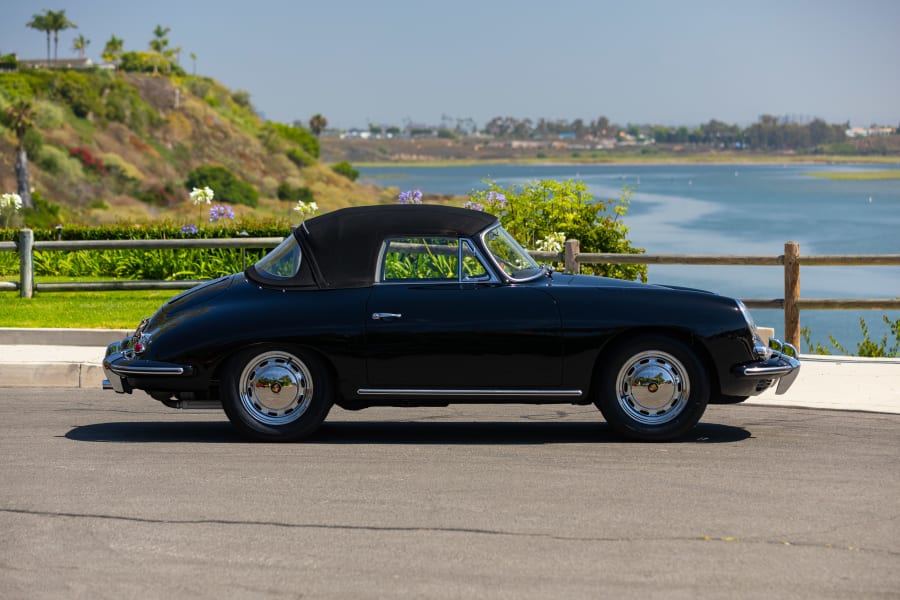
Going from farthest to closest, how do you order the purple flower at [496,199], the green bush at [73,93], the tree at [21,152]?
the green bush at [73,93] < the tree at [21,152] < the purple flower at [496,199]

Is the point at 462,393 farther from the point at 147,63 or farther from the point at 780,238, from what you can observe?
the point at 147,63

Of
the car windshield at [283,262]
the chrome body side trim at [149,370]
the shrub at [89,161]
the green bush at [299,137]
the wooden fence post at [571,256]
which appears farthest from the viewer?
the green bush at [299,137]

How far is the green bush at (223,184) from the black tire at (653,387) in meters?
129

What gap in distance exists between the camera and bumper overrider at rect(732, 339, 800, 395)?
9016 millimetres

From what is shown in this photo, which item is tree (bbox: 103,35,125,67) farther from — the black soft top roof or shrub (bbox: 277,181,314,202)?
the black soft top roof

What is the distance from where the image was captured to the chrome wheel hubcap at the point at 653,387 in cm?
890

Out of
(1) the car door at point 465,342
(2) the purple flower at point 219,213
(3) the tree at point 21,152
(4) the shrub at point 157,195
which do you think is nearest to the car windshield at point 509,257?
(1) the car door at point 465,342

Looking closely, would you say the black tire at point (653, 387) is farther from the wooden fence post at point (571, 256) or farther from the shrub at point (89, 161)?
the shrub at point (89, 161)

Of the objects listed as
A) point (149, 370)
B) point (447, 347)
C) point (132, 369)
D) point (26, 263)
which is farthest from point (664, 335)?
point (26, 263)

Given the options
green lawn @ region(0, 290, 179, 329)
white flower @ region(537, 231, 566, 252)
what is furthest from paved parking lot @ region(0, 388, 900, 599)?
white flower @ region(537, 231, 566, 252)

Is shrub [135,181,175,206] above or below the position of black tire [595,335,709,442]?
below

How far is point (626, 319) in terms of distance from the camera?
8867mm

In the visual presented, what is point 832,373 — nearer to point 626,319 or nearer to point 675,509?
point 626,319

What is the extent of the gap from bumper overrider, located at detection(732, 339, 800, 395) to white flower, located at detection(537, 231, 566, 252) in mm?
8563
